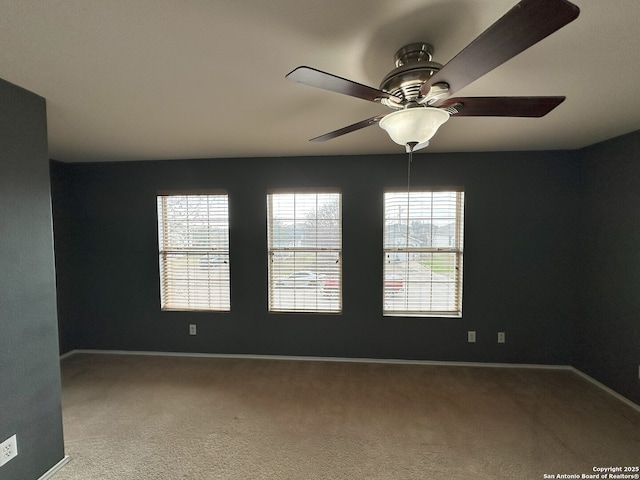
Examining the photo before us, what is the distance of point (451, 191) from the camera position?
276 centimetres

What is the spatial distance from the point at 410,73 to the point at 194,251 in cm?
294

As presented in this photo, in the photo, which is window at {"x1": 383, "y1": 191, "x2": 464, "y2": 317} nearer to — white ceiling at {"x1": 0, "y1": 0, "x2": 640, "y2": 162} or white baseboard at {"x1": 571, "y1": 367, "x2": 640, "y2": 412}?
white ceiling at {"x1": 0, "y1": 0, "x2": 640, "y2": 162}

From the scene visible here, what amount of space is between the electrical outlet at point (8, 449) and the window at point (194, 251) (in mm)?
1697

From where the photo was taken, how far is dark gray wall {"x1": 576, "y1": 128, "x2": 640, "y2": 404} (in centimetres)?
211

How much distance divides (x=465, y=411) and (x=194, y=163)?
379 cm

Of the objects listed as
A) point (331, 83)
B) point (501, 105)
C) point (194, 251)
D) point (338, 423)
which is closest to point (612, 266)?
point (501, 105)

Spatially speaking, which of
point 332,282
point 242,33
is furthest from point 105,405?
point 242,33

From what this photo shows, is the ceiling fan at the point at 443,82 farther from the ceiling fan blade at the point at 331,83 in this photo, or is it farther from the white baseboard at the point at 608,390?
the white baseboard at the point at 608,390

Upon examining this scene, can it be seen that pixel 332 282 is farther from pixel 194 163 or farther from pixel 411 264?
pixel 194 163

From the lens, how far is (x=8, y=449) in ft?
4.42

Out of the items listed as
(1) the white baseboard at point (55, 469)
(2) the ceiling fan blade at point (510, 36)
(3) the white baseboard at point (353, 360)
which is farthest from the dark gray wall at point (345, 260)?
(2) the ceiling fan blade at point (510, 36)

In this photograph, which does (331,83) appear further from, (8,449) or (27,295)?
(8,449)

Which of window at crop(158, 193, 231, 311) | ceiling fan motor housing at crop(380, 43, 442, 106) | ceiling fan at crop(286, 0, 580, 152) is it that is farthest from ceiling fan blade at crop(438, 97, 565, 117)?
window at crop(158, 193, 231, 311)

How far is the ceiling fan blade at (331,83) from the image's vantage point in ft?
2.71
